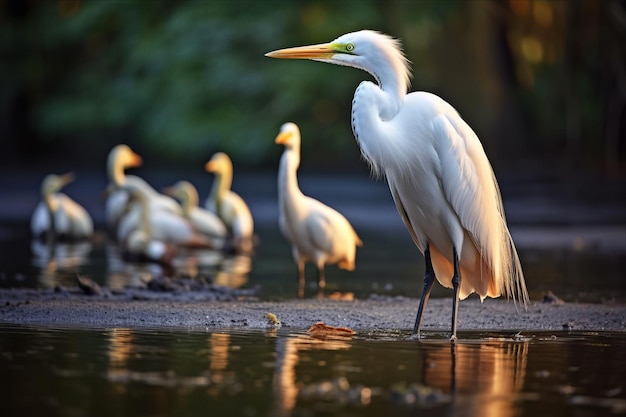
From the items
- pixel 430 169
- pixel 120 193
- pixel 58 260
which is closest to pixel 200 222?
pixel 120 193

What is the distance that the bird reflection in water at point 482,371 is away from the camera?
514 centimetres

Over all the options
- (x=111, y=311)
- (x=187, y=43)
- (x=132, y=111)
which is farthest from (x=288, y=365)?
(x=132, y=111)

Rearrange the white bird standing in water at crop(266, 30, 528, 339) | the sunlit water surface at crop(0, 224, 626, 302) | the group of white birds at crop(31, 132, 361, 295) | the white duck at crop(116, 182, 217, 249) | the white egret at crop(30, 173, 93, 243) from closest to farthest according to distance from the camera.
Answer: the white bird standing in water at crop(266, 30, 528, 339)
the sunlit water surface at crop(0, 224, 626, 302)
the group of white birds at crop(31, 132, 361, 295)
the white duck at crop(116, 182, 217, 249)
the white egret at crop(30, 173, 93, 243)

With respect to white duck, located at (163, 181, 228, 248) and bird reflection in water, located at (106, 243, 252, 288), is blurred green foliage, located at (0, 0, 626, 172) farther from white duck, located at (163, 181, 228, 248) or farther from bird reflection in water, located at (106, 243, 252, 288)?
bird reflection in water, located at (106, 243, 252, 288)

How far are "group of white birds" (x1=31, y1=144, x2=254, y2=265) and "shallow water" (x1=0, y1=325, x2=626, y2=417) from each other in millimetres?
6823

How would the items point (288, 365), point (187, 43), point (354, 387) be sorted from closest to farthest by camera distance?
point (354, 387) → point (288, 365) → point (187, 43)

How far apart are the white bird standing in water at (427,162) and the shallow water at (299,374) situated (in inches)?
25.6

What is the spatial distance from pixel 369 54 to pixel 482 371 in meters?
2.41

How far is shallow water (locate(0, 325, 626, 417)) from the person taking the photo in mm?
4918

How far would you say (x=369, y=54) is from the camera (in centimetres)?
751

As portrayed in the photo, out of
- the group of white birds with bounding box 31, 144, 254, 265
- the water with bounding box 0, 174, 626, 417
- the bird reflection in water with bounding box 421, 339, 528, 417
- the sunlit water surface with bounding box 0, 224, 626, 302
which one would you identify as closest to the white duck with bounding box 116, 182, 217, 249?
the group of white birds with bounding box 31, 144, 254, 265

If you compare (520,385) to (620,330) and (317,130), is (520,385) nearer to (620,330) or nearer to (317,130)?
(620,330)

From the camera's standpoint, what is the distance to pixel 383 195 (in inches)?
985

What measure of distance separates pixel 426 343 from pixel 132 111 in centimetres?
2278
